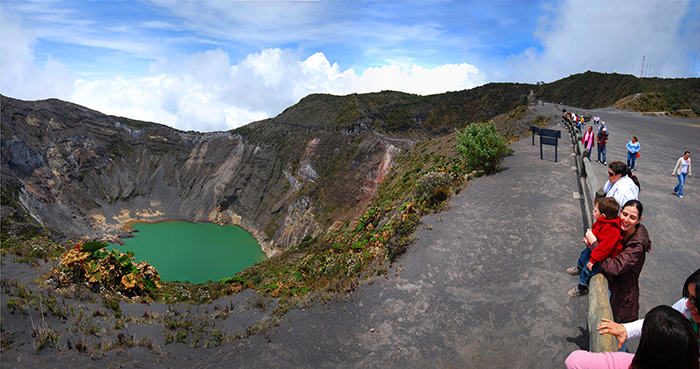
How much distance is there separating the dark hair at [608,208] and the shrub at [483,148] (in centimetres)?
977

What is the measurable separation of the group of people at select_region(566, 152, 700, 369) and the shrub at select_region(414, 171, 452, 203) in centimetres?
625

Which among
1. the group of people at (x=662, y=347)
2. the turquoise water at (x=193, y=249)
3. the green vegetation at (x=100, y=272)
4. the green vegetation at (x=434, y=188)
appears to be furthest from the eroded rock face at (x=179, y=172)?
the group of people at (x=662, y=347)

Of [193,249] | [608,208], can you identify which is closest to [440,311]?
[608,208]

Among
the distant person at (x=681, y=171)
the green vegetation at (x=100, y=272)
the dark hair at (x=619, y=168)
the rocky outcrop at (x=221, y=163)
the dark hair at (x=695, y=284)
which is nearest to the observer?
the dark hair at (x=695, y=284)

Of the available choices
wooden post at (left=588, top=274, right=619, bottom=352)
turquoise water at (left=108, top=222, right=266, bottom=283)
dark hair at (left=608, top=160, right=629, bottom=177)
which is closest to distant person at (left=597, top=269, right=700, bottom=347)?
wooden post at (left=588, top=274, right=619, bottom=352)

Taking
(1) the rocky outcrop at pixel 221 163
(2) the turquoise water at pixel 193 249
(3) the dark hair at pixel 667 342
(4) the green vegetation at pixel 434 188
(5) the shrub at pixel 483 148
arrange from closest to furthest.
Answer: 1. (3) the dark hair at pixel 667 342
2. (4) the green vegetation at pixel 434 188
3. (5) the shrub at pixel 483 148
4. (2) the turquoise water at pixel 193 249
5. (1) the rocky outcrop at pixel 221 163

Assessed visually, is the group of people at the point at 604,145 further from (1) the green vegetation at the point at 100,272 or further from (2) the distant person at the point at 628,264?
(1) the green vegetation at the point at 100,272

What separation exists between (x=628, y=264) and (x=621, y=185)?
2696 mm

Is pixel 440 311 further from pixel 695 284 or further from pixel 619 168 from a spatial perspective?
pixel 695 284

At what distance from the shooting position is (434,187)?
12656mm

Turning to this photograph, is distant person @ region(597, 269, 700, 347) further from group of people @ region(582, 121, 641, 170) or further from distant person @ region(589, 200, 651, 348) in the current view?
group of people @ region(582, 121, 641, 170)

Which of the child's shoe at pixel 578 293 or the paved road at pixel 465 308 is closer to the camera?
the child's shoe at pixel 578 293

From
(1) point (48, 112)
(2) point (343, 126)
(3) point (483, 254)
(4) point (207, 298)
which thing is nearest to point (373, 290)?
(3) point (483, 254)

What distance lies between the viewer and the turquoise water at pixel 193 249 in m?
41.4
